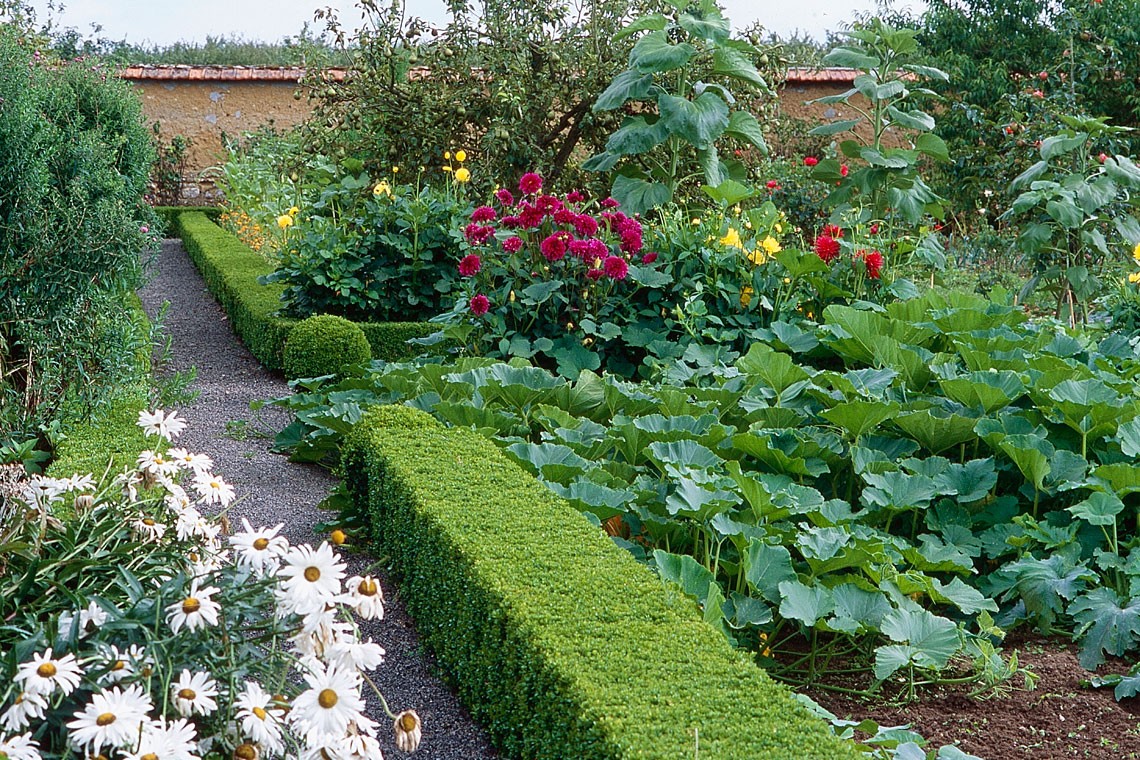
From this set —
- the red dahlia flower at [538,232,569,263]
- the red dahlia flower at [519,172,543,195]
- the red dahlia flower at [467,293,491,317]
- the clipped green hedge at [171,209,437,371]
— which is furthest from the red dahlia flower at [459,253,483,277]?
the clipped green hedge at [171,209,437,371]

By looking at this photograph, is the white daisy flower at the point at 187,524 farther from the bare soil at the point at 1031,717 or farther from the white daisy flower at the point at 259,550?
the bare soil at the point at 1031,717

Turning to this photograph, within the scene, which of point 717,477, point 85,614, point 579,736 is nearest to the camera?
point 85,614

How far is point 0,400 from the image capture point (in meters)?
4.23

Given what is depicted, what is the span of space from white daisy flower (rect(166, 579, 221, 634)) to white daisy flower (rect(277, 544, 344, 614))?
0.39 feet

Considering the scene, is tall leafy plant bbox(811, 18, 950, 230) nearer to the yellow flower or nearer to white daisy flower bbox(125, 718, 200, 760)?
the yellow flower

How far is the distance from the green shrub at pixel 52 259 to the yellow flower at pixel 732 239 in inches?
107

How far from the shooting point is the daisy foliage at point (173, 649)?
1.63m

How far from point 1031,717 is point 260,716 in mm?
1814

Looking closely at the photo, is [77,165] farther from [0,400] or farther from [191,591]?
[191,591]

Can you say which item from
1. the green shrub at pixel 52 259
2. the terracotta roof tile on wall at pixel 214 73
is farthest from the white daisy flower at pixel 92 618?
the terracotta roof tile on wall at pixel 214 73

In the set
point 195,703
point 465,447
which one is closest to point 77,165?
point 465,447

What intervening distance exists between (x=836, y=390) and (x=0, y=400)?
317cm

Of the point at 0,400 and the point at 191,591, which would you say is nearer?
the point at 191,591

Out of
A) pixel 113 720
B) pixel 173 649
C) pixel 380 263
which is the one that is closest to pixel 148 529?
pixel 173 649
